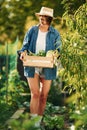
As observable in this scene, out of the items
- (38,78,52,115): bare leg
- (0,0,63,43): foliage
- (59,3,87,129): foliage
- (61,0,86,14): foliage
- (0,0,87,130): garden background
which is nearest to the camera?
(0,0,87,130): garden background

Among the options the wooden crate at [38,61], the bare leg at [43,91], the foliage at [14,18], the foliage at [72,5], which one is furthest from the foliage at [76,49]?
the foliage at [14,18]

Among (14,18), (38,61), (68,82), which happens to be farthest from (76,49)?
(14,18)

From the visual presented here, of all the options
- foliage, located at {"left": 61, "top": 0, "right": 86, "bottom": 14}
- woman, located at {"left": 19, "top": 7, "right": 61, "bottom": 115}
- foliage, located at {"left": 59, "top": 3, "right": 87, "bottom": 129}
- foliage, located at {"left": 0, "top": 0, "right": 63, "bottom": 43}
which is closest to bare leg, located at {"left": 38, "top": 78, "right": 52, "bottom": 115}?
woman, located at {"left": 19, "top": 7, "right": 61, "bottom": 115}

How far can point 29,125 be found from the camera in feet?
8.86

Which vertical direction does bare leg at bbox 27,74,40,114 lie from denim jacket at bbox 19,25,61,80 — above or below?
below

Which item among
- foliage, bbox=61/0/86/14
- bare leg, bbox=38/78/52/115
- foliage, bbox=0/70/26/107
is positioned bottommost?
foliage, bbox=0/70/26/107

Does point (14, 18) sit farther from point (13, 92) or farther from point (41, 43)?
point (41, 43)

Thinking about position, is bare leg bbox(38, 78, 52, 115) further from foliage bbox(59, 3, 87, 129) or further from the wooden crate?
foliage bbox(59, 3, 87, 129)

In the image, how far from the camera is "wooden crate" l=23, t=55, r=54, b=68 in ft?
20.4

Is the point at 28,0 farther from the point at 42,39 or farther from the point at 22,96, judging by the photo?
the point at 42,39

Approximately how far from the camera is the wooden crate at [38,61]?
20.4 ft

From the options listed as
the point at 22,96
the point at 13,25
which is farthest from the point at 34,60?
the point at 13,25

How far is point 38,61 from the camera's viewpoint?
630cm

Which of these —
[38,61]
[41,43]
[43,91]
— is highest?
[41,43]
